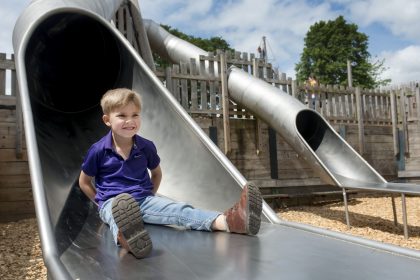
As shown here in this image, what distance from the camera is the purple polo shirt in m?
Result: 2.22

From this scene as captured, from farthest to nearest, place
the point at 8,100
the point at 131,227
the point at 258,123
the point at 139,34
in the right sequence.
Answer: the point at 139,34
the point at 258,123
the point at 8,100
the point at 131,227

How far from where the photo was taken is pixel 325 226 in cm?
475

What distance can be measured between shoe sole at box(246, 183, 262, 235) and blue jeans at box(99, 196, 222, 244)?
0.21 m

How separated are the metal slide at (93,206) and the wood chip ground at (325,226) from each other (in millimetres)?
790

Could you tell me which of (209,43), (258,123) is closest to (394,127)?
(258,123)

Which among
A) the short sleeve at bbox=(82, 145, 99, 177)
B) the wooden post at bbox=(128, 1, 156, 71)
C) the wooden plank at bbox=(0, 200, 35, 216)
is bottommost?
the wooden plank at bbox=(0, 200, 35, 216)

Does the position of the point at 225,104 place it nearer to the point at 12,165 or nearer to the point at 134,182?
the point at 12,165

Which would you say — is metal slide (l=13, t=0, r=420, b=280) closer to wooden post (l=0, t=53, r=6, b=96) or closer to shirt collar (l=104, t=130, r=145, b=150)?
shirt collar (l=104, t=130, r=145, b=150)

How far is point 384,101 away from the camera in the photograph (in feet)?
25.6

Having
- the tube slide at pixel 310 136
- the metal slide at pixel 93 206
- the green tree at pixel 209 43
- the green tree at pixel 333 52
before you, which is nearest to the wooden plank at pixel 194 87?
the tube slide at pixel 310 136

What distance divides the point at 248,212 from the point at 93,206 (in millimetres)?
1126

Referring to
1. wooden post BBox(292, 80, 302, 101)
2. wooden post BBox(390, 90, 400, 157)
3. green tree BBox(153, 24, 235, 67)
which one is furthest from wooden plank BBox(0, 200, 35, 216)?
green tree BBox(153, 24, 235, 67)

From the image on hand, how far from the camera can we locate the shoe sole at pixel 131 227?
1.60 metres

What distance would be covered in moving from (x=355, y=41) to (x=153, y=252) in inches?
1523
